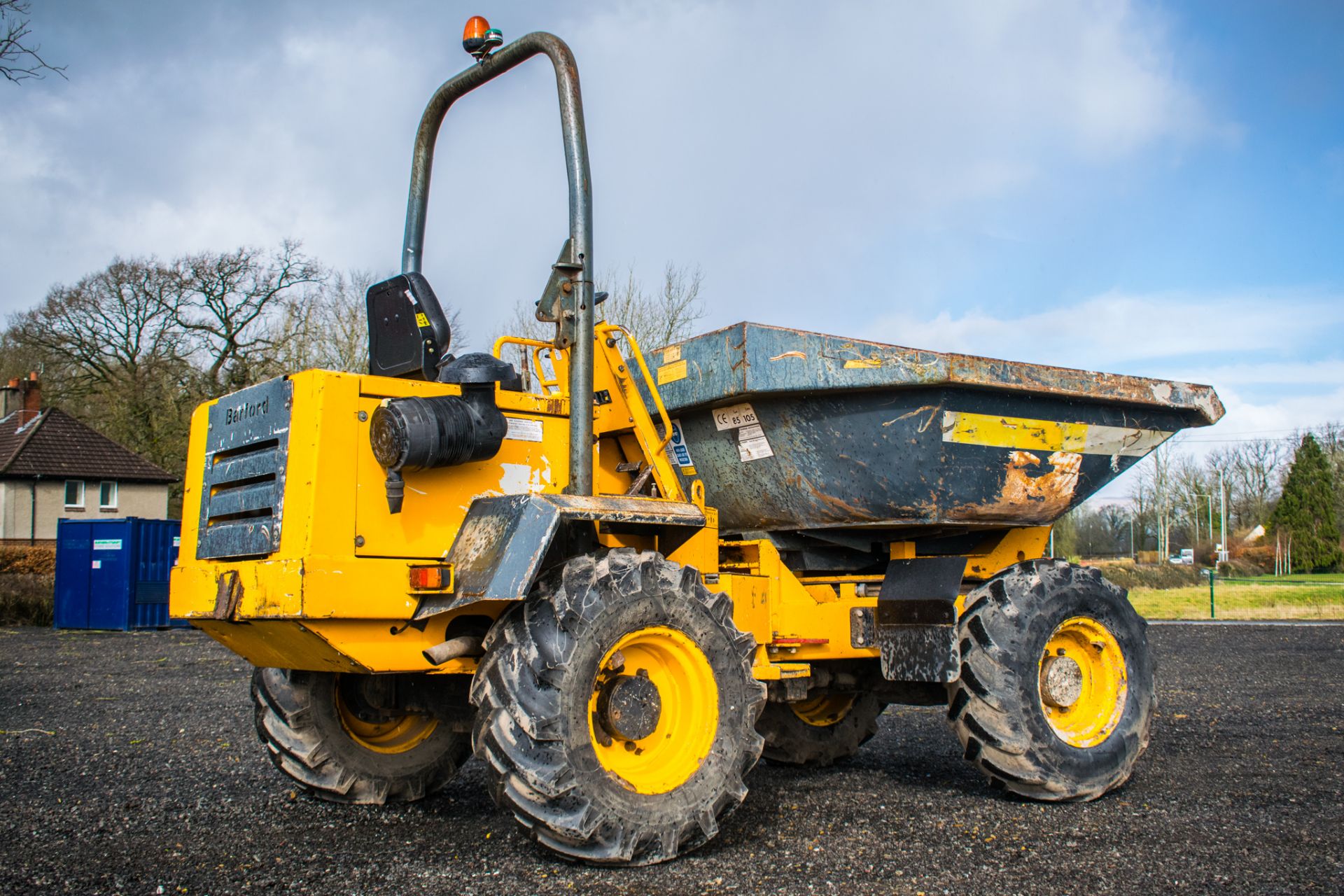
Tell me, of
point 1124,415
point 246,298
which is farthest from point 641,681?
point 246,298

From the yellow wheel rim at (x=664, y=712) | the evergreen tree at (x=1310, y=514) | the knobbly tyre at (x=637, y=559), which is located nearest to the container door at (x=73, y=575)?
the knobbly tyre at (x=637, y=559)

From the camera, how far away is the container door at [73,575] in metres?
19.4

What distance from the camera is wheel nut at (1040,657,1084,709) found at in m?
5.68

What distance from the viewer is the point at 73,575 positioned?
63.9 feet

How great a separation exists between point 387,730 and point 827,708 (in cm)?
267

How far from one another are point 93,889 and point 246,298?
109 feet

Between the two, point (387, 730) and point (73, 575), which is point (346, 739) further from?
point (73, 575)

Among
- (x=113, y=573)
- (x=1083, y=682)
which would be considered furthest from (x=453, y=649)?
(x=113, y=573)

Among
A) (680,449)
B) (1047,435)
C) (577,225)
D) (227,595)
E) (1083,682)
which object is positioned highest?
(577,225)

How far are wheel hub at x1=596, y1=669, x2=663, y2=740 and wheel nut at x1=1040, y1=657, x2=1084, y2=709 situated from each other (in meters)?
2.28

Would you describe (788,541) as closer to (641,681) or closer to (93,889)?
(641,681)

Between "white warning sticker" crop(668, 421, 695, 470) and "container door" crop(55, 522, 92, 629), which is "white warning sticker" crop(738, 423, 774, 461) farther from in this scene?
"container door" crop(55, 522, 92, 629)

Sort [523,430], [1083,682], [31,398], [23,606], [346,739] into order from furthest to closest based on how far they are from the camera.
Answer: [31,398] → [23,606] → [1083,682] → [346,739] → [523,430]

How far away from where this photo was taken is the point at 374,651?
4.23 metres
